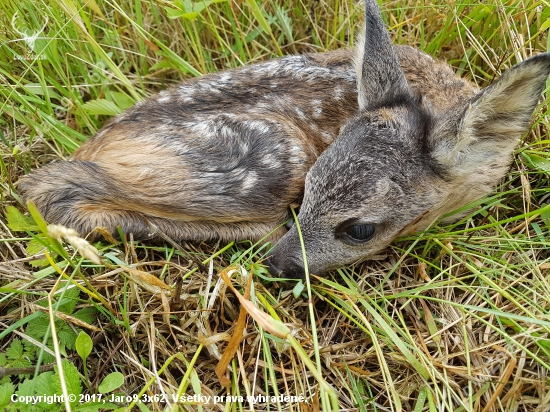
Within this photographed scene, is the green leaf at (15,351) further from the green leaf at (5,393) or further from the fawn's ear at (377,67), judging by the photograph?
the fawn's ear at (377,67)

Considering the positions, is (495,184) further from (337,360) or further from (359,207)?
(337,360)

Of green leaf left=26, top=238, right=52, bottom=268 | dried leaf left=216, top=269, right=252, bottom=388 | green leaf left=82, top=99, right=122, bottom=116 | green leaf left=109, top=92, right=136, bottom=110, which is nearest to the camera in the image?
dried leaf left=216, top=269, right=252, bottom=388

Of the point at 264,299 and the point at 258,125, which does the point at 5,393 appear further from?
the point at 258,125

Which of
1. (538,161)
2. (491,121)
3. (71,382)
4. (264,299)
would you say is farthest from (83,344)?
(538,161)

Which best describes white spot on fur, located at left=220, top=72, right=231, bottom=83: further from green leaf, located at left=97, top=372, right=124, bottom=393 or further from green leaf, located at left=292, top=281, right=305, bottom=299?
green leaf, located at left=97, top=372, right=124, bottom=393

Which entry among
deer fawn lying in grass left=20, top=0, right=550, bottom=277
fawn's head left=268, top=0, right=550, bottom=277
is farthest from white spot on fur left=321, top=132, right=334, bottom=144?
fawn's head left=268, top=0, right=550, bottom=277

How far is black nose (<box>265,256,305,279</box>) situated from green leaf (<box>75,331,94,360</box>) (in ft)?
3.38

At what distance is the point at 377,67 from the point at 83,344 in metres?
2.10

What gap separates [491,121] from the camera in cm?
253

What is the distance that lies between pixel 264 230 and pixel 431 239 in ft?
3.23

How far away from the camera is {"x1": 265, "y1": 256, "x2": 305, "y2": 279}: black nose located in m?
2.87

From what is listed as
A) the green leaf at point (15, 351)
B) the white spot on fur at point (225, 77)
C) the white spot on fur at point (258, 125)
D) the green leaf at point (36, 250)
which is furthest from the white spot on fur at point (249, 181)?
the green leaf at point (15, 351)

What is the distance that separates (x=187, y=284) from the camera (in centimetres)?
285

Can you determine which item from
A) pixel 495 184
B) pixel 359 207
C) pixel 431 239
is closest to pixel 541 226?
pixel 495 184
